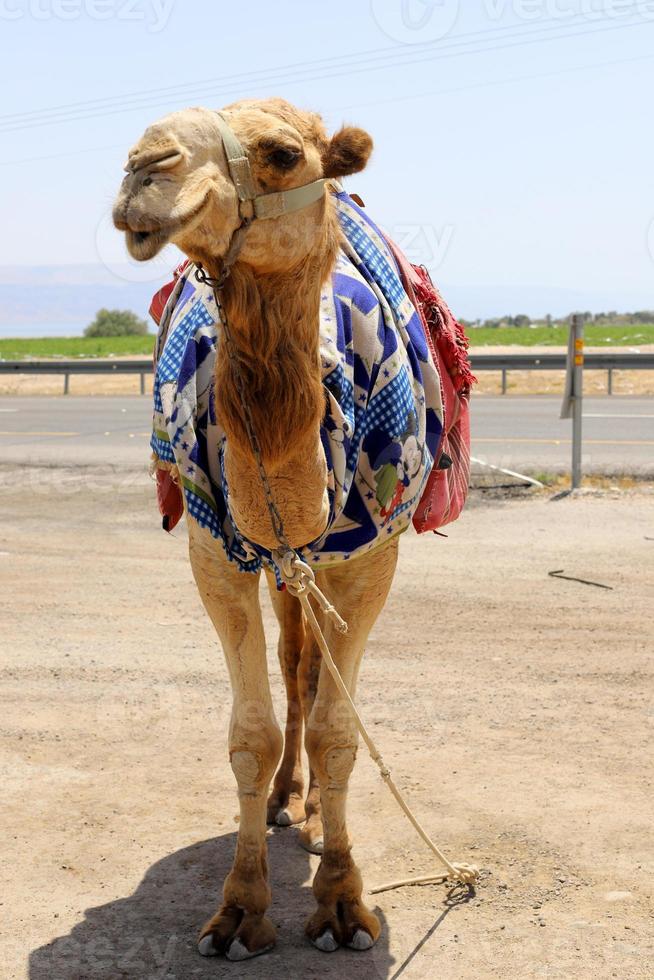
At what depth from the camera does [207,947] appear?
4.02 metres

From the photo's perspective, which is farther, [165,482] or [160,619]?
[160,619]

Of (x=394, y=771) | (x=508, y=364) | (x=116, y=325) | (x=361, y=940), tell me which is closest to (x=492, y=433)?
(x=508, y=364)

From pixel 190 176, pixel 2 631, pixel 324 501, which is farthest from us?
pixel 2 631

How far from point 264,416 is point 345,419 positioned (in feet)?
1.48

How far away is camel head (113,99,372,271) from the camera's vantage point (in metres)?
2.71

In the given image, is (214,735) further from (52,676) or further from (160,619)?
(160,619)

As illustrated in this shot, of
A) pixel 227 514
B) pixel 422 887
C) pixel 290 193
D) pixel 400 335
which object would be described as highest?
pixel 290 193

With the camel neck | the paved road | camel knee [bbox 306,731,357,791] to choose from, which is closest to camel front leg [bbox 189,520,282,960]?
camel knee [bbox 306,731,357,791]

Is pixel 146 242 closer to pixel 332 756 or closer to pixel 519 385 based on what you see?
pixel 332 756

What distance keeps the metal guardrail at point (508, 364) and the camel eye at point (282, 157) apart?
Result: 514 inches

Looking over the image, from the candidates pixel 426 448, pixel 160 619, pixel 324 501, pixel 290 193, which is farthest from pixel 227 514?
pixel 160 619

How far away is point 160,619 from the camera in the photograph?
7.54m

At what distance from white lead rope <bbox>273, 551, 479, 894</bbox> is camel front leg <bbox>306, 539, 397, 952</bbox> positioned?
0.35 feet

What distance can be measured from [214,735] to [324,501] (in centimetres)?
257
